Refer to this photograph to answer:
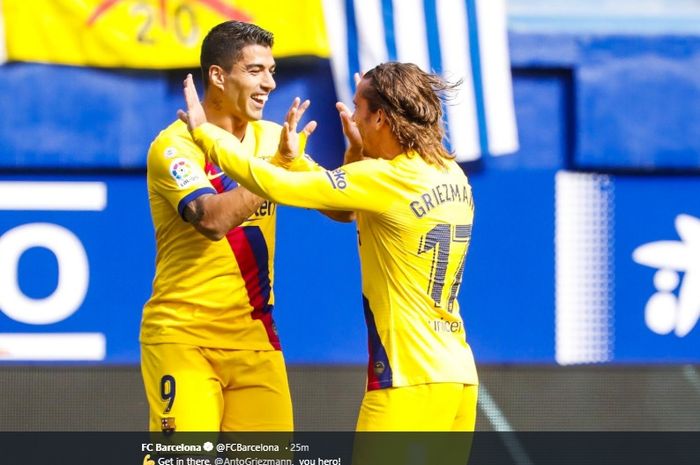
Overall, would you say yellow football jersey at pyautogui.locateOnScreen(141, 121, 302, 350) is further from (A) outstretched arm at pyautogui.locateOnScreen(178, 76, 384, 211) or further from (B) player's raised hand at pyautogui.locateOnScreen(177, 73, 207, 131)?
(A) outstretched arm at pyautogui.locateOnScreen(178, 76, 384, 211)

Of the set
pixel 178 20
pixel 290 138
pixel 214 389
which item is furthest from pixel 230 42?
pixel 178 20

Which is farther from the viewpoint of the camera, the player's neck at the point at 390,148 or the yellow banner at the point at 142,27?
the yellow banner at the point at 142,27

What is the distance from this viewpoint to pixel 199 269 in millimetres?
3986

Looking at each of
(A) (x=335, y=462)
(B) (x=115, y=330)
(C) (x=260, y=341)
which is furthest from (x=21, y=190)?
(C) (x=260, y=341)

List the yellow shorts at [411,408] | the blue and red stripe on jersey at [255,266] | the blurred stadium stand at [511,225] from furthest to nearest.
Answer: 1. the blurred stadium stand at [511,225]
2. the blue and red stripe on jersey at [255,266]
3. the yellow shorts at [411,408]

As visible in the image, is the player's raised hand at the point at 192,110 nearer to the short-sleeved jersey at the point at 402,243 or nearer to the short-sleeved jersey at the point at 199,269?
the short-sleeved jersey at the point at 199,269

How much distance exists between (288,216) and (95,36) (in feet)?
4.52

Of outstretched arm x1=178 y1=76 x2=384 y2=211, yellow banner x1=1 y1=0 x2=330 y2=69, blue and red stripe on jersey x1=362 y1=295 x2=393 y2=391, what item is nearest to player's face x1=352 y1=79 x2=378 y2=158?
outstretched arm x1=178 y1=76 x2=384 y2=211

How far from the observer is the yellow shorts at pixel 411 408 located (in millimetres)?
3445

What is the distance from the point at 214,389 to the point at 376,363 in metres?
0.67

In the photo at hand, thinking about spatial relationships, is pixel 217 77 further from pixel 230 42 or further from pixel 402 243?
pixel 402 243

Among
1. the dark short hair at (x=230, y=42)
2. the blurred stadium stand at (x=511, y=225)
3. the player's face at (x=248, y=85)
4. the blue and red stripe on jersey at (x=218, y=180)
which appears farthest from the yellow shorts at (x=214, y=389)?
the blurred stadium stand at (x=511, y=225)

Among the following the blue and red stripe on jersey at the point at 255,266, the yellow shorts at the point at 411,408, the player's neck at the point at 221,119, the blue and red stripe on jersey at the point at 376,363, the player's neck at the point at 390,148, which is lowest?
the yellow shorts at the point at 411,408

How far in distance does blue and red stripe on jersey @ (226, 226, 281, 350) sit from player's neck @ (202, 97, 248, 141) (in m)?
0.35
